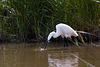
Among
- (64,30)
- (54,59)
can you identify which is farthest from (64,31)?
(54,59)

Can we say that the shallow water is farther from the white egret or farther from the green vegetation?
the green vegetation

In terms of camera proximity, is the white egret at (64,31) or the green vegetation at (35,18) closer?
the white egret at (64,31)

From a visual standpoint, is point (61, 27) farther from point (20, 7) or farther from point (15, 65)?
point (15, 65)

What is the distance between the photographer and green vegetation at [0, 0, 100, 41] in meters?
5.97

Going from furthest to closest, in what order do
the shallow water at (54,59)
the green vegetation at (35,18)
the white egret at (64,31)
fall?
1. the green vegetation at (35,18)
2. the white egret at (64,31)
3. the shallow water at (54,59)

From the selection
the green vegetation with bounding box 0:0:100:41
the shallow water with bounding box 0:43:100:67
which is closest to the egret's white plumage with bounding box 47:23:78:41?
the green vegetation with bounding box 0:0:100:41

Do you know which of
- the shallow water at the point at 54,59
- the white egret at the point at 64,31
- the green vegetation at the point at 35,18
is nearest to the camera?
the shallow water at the point at 54,59

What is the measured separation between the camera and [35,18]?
6.66m

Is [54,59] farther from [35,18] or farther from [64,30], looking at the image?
[35,18]

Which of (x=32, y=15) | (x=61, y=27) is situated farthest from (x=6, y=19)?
(x=61, y=27)

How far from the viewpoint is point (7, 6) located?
6.85 meters

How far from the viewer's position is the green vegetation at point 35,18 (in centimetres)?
597

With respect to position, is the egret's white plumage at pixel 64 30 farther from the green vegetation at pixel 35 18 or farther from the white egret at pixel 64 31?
the green vegetation at pixel 35 18

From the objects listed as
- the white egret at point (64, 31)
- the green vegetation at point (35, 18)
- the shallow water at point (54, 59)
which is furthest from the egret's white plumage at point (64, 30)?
the shallow water at point (54, 59)
